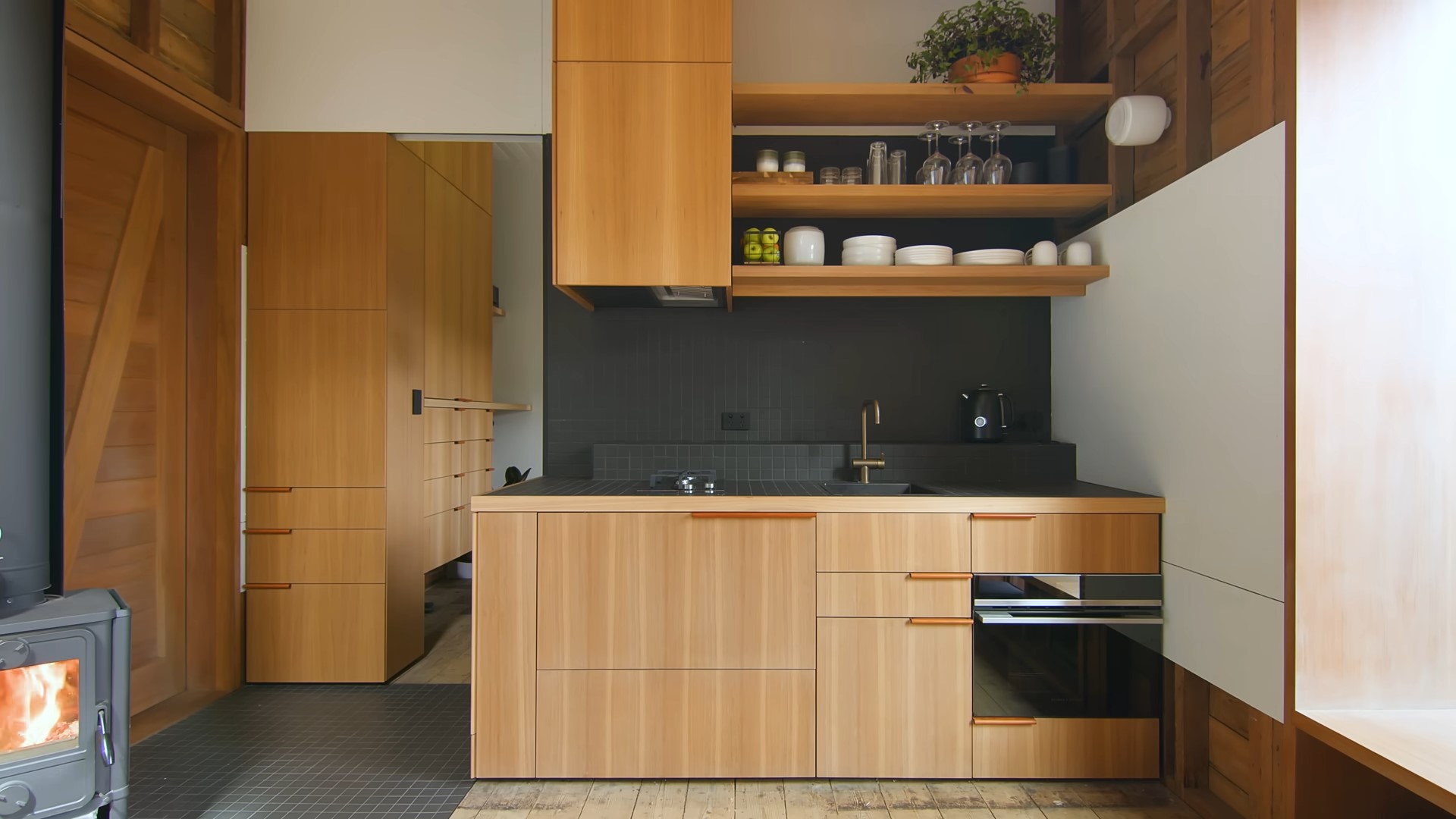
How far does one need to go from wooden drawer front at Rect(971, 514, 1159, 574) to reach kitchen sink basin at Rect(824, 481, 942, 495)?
0.26m

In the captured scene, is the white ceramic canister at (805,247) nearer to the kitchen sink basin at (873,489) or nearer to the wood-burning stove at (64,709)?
the kitchen sink basin at (873,489)

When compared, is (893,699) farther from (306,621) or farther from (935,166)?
(306,621)

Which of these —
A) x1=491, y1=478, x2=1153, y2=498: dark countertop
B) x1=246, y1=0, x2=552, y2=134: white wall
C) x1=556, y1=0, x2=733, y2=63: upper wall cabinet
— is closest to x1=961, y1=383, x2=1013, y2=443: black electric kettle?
x1=491, y1=478, x2=1153, y2=498: dark countertop

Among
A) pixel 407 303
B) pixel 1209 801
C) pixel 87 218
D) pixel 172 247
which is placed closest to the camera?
pixel 1209 801

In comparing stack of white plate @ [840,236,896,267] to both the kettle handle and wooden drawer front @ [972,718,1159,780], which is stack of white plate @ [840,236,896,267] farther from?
wooden drawer front @ [972,718,1159,780]

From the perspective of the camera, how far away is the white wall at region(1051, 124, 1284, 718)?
5.67 ft

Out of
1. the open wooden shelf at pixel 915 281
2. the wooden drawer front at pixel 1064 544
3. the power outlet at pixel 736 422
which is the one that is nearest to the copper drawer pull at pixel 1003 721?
the wooden drawer front at pixel 1064 544

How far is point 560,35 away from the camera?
2.26 meters

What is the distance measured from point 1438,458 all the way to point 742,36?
255 centimetres

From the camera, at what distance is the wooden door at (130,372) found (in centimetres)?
239

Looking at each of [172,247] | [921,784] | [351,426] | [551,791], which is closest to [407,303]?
[351,426]

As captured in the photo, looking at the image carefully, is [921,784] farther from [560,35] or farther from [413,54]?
[413,54]

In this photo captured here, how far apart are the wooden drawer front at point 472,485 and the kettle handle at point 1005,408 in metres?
2.66

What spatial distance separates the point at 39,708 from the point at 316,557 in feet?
4.31
